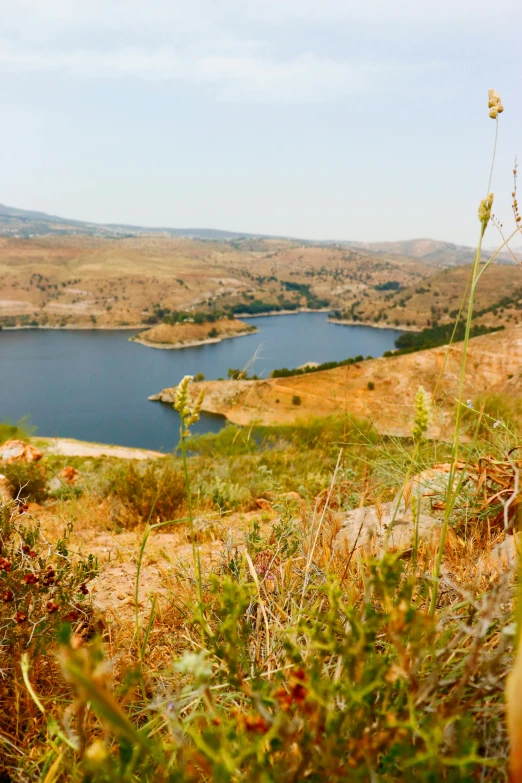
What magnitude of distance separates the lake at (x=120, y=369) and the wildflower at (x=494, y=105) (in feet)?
109

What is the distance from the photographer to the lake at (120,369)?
51.7 metres

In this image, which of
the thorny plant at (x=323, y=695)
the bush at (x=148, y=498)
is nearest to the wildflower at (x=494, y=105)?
the thorny plant at (x=323, y=695)

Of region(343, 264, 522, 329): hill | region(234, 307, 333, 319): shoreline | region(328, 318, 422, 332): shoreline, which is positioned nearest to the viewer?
region(343, 264, 522, 329): hill

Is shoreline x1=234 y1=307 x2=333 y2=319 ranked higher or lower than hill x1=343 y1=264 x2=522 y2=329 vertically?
lower

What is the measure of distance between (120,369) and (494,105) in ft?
260

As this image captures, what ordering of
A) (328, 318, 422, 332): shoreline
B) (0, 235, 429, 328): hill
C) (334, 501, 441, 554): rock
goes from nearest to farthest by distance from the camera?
1. (334, 501, 441, 554): rock
2. (328, 318, 422, 332): shoreline
3. (0, 235, 429, 328): hill

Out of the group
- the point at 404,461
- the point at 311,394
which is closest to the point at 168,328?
the point at 311,394

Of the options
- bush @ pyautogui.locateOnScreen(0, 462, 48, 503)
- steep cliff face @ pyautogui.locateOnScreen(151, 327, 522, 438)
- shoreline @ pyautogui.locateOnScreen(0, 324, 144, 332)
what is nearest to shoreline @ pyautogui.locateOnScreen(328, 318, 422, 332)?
shoreline @ pyautogui.locateOnScreen(0, 324, 144, 332)

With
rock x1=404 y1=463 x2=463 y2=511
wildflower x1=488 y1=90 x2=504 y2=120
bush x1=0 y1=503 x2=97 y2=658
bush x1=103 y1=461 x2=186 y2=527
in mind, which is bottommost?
bush x1=103 y1=461 x2=186 y2=527

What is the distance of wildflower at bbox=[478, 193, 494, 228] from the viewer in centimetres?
130

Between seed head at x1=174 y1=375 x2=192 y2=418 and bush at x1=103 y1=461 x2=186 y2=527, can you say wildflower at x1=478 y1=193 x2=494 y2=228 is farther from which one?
bush at x1=103 y1=461 x2=186 y2=527

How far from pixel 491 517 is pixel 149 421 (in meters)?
53.1

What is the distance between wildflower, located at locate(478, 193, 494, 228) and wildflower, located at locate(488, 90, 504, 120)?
0.31 m

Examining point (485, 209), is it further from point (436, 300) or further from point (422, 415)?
point (436, 300)
